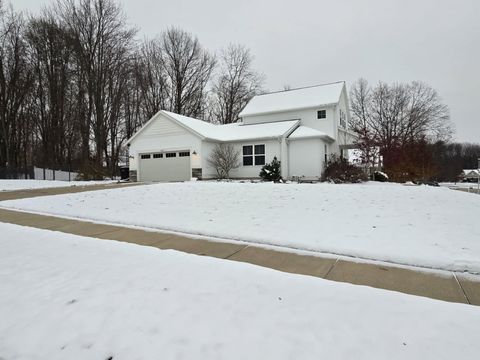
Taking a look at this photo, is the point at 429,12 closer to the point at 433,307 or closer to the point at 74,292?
the point at 433,307

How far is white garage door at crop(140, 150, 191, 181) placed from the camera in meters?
19.1

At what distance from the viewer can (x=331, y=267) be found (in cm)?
377

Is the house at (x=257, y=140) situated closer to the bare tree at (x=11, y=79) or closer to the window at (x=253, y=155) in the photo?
the window at (x=253, y=155)

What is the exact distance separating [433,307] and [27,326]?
356 cm

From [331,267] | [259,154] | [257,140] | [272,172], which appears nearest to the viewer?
[331,267]

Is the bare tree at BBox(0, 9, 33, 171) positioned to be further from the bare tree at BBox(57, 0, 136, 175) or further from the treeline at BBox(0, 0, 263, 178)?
the bare tree at BBox(57, 0, 136, 175)

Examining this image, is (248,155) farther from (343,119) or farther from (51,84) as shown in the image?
(51,84)

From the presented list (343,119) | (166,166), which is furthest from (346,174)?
(166,166)

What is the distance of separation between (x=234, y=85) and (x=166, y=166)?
19616mm

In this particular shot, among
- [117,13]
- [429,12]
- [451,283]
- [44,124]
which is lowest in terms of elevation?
[451,283]

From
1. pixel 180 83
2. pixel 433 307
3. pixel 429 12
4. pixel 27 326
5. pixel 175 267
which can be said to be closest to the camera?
pixel 27 326

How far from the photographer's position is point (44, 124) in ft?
91.4

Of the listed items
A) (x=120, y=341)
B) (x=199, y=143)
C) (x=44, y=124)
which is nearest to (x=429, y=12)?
(x=199, y=143)

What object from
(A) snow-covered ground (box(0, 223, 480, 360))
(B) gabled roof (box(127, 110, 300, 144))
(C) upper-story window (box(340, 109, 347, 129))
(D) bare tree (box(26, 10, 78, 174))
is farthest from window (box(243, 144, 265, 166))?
(D) bare tree (box(26, 10, 78, 174))
